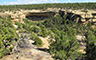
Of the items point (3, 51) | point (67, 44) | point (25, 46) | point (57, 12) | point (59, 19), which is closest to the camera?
point (3, 51)

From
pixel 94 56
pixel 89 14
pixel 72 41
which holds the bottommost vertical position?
pixel 94 56

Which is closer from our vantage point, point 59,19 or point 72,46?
point 72,46

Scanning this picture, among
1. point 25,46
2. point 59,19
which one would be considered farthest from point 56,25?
point 25,46

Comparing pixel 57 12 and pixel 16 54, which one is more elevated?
pixel 57 12

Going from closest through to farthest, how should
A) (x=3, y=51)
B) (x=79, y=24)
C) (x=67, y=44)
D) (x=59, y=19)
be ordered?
(x=3, y=51)
(x=67, y=44)
(x=79, y=24)
(x=59, y=19)

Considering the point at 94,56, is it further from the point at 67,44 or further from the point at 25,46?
the point at 25,46

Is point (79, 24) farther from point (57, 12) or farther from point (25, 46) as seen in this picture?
point (25, 46)

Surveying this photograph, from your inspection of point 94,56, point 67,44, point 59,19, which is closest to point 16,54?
point 67,44

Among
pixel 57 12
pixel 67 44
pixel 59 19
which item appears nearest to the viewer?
pixel 67 44

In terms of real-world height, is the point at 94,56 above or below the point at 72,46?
below
